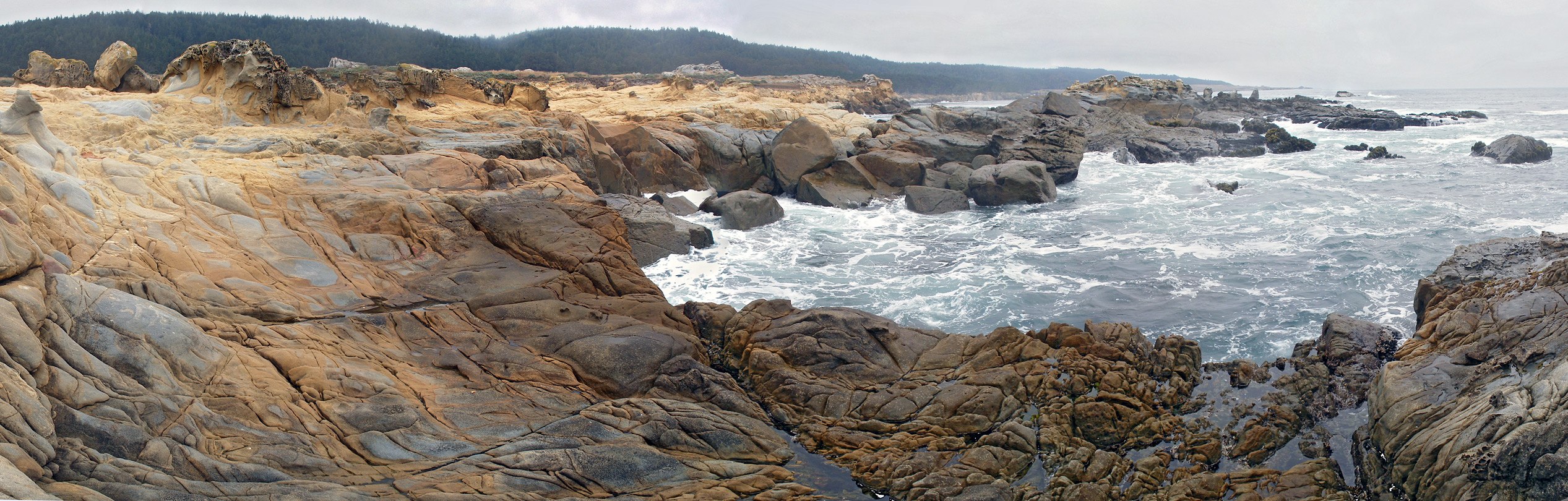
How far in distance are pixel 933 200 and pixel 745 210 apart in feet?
20.8

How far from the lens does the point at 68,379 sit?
5918mm

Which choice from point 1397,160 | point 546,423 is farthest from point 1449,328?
point 1397,160

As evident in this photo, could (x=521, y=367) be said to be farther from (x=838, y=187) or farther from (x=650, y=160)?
(x=838, y=187)

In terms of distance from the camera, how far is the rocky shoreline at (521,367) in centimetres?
630

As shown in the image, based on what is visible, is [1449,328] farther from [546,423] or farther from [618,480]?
[546,423]

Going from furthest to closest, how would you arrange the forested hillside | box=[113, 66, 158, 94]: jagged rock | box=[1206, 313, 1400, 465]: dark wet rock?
the forested hillside < box=[113, 66, 158, 94]: jagged rock < box=[1206, 313, 1400, 465]: dark wet rock

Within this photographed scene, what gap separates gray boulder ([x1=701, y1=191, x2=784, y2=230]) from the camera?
2022 cm

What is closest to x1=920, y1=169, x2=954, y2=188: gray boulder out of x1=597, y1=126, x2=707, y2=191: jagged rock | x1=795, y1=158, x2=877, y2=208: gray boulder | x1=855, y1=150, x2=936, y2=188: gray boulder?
x1=855, y1=150, x2=936, y2=188: gray boulder

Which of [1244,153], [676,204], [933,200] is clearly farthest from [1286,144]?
[676,204]

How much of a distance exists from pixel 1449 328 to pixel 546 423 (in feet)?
34.1

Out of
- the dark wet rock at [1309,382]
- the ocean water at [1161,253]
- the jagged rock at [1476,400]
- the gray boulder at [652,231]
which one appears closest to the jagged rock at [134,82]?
the gray boulder at [652,231]

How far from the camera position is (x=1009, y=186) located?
943 inches

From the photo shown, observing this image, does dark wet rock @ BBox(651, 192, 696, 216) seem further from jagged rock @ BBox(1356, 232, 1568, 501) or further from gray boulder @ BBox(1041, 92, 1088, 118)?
gray boulder @ BBox(1041, 92, 1088, 118)

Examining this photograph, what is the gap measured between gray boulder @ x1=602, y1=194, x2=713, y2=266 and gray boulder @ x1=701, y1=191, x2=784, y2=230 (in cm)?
278
